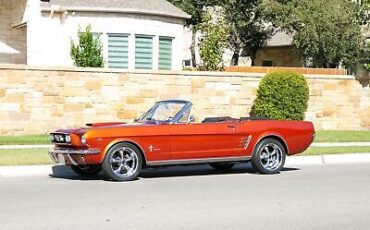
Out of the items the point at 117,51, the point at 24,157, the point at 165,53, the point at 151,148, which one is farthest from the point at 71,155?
the point at 165,53

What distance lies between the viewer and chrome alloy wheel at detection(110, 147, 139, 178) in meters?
12.2

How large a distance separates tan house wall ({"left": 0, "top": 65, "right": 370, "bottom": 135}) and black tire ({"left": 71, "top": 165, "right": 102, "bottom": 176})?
24.5ft

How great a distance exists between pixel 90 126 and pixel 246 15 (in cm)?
2214

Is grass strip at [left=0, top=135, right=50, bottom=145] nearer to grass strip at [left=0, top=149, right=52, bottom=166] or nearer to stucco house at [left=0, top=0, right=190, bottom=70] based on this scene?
grass strip at [left=0, top=149, right=52, bottom=166]

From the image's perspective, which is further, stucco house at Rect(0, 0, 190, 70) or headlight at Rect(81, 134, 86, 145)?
stucco house at Rect(0, 0, 190, 70)

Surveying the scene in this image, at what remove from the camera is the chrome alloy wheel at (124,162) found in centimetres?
1224

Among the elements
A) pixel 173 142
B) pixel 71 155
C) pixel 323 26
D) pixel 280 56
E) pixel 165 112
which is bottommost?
pixel 71 155

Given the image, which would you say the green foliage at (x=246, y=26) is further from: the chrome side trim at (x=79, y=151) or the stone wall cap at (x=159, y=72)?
the chrome side trim at (x=79, y=151)

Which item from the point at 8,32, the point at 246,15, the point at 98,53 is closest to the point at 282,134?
the point at 98,53

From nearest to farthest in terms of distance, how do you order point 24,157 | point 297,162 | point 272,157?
point 272,157 → point 24,157 → point 297,162

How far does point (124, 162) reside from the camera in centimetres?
1233

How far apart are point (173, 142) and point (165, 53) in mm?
13939

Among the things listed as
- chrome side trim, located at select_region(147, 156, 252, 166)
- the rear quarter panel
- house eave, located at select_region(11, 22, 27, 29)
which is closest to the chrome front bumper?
chrome side trim, located at select_region(147, 156, 252, 166)

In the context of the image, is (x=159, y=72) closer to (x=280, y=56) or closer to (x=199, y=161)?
(x=199, y=161)
